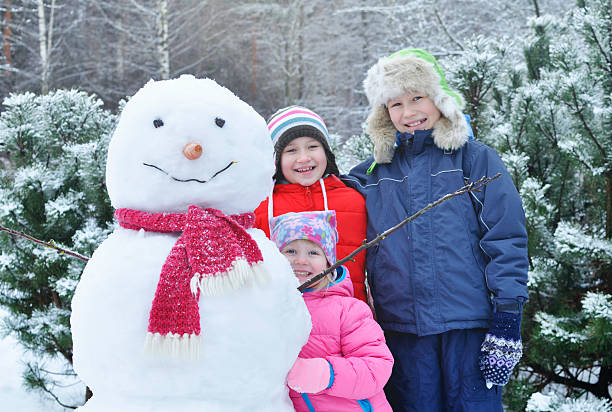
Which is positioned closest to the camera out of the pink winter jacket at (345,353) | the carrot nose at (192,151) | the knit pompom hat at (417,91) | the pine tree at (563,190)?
the carrot nose at (192,151)

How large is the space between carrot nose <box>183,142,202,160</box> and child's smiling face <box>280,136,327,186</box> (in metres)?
0.94

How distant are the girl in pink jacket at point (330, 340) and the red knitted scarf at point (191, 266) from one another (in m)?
0.40

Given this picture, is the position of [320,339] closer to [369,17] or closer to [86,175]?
[86,175]

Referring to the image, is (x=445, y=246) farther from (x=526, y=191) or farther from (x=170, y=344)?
(x=170, y=344)

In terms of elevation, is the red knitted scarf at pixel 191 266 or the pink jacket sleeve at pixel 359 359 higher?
the red knitted scarf at pixel 191 266

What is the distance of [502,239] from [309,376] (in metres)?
0.98

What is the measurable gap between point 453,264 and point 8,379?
13.1 ft

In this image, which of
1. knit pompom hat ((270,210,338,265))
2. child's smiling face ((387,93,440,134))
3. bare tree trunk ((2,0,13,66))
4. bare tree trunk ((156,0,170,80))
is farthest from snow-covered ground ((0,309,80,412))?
bare tree trunk ((2,0,13,66))

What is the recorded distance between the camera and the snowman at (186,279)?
1.12 metres

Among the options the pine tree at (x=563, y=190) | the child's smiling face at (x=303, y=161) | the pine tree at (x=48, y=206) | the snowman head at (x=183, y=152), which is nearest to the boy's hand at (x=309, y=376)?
the snowman head at (x=183, y=152)

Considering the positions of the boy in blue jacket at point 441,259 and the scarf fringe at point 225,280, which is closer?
the scarf fringe at point 225,280

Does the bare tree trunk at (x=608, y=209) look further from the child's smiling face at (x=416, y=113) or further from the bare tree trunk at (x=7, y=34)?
the bare tree trunk at (x=7, y=34)

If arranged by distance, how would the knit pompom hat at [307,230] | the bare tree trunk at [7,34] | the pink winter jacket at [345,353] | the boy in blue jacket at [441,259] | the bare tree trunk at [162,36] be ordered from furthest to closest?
the bare tree trunk at [7,34] < the bare tree trunk at [162,36] < the boy in blue jacket at [441,259] < the knit pompom hat at [307,230] < the pink winter jacket at [345,353]

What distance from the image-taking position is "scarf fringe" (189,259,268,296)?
113cm
